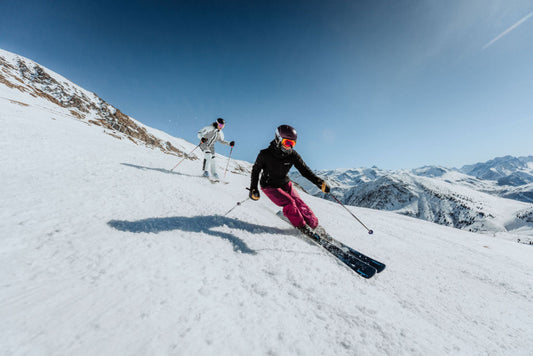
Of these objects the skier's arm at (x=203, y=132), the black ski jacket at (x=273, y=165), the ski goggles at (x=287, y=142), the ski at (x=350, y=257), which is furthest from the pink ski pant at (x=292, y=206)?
the skier's arm at (x=203, y=132)

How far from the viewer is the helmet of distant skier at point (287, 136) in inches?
206

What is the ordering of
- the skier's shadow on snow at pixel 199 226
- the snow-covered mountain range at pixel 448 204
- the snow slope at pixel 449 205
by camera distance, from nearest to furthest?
the skier's shadow on snow at pixel 199 226
the snow slope at pixel 449 205
the snow-covered mountain range at pixel 448 204

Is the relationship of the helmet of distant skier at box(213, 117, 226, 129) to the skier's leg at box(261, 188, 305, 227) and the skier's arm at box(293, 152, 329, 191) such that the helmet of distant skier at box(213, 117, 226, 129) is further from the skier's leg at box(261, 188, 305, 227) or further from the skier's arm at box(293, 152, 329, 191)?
the skier's leg at box(261, 188, 305, 227)

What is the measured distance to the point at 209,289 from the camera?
2338mm

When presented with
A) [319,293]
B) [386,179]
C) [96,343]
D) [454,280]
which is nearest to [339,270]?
[319,293]

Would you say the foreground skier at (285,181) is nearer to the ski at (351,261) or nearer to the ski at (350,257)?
the ski at (350,257)

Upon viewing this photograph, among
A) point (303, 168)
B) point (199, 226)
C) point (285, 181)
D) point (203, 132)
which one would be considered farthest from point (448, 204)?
point (199, 226)

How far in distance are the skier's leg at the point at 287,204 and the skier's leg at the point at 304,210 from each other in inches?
8.9

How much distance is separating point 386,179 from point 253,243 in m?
210

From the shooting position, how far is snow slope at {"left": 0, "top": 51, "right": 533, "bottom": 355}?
1.72m

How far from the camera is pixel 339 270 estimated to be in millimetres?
3225

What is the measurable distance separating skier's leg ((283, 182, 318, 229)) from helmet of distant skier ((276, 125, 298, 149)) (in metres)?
1.12

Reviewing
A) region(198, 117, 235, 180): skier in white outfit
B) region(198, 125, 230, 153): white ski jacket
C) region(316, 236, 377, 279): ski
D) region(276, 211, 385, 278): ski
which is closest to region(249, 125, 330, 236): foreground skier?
region(276, 211, 385, 278): ski

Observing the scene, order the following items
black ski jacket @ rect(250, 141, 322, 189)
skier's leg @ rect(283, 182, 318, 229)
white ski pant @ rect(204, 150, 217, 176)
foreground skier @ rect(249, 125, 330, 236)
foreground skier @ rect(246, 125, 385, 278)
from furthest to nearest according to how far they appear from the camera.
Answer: white ski pant @ rect(204, 150, 217, 176) → black ski jacket @ rect(250, 141, 322, 189) → foreground skier @ rect(249, 125, 330, 236) → skier's leg @ rect(283, 182, 318, 229) → foreground skier @ rect(246, 125, 385, 278)
